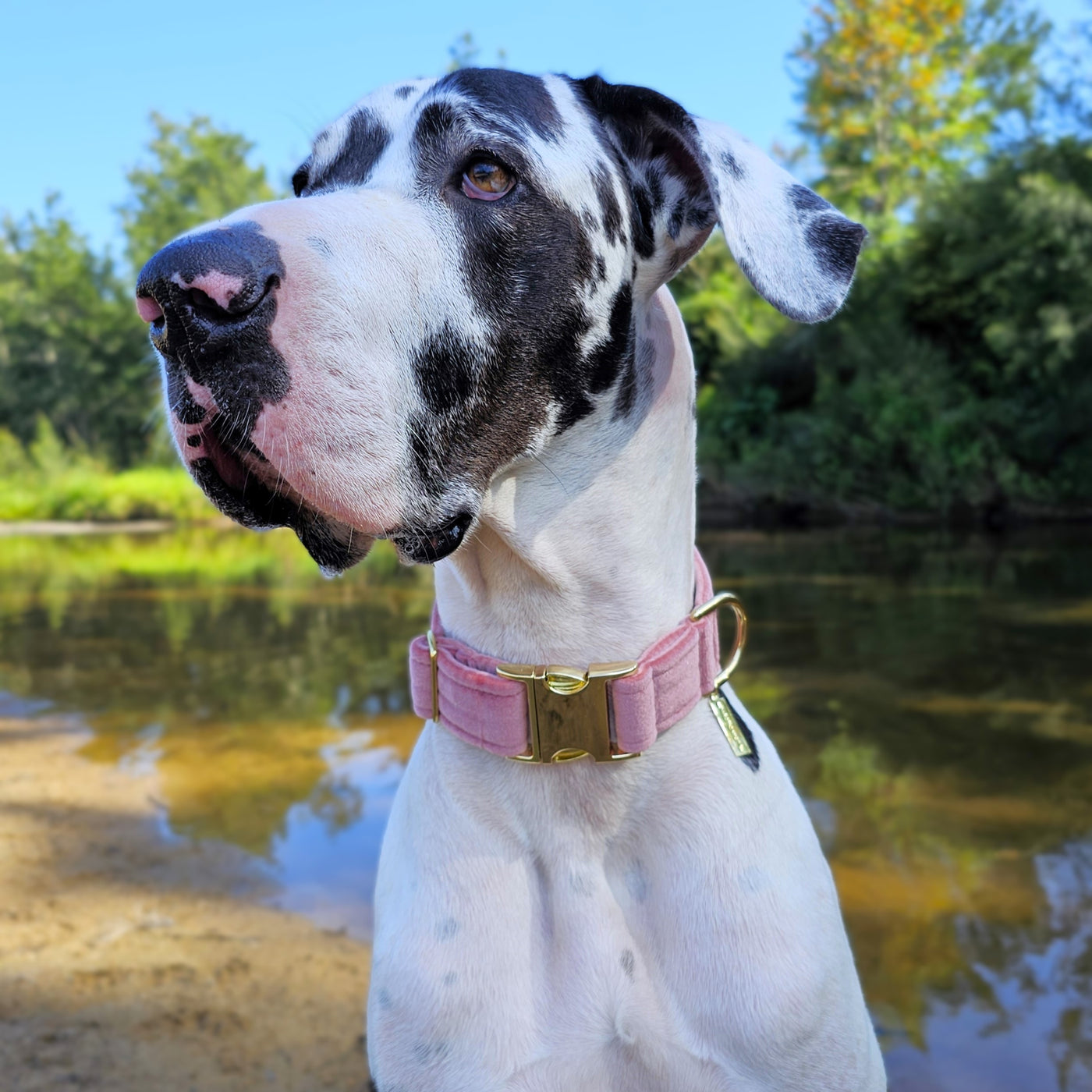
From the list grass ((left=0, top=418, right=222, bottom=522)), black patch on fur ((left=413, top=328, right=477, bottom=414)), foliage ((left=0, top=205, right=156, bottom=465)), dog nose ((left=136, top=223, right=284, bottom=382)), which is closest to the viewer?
dog nose ((left=136, top=223, right=284, bottom=382))

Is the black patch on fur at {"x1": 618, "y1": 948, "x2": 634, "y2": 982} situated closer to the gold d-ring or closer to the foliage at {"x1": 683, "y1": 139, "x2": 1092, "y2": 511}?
the gold d-ring

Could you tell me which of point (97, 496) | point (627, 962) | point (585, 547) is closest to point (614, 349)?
point (585, 547)

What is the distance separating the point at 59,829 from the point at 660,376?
13.0 ft

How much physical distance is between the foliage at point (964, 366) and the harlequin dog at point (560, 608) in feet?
57.5

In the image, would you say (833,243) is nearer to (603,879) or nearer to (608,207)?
(608,207)

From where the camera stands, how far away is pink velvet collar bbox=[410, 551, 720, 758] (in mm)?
1739

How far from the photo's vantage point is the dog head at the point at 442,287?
1407mm

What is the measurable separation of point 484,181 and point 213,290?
563 mm

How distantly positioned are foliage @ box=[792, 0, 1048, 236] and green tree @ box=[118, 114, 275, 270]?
82.9 feet

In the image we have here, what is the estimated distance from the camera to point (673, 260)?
1966 mm

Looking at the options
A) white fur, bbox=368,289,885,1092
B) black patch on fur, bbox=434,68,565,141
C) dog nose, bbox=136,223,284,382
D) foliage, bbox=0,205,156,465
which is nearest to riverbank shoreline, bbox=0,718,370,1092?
white fur, bbox=368,289,885,1092

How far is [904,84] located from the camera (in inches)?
1123

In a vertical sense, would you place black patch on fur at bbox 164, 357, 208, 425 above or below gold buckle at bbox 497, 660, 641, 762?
above

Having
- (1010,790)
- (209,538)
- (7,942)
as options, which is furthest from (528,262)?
(209,538)
